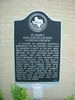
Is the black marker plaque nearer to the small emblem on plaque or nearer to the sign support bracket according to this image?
the small emblem on plaque

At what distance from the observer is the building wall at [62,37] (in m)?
5.61

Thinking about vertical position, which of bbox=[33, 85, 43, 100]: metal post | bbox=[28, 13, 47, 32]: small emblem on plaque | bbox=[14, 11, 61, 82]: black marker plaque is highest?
bbox=[28, 13, 47, 32]: small emblem on plaque

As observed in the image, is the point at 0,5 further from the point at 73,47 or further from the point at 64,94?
the point at 64,94

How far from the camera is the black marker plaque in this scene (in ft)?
18.6

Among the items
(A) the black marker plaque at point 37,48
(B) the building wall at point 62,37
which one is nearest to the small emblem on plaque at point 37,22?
(A) the black marker plaque at point 37,48

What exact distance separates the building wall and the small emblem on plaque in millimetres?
139

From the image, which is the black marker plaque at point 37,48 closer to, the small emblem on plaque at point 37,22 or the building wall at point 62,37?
the small emblem on plaque at point 37,22

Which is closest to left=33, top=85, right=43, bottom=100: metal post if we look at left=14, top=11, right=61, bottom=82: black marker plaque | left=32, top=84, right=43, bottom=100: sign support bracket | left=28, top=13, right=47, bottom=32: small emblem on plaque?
left=32, top=84, right=43, bottom=100: sign support bracket

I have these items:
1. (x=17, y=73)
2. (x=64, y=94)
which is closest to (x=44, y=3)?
(x=17, y=73)

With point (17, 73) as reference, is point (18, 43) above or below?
above

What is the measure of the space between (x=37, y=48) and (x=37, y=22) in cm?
56

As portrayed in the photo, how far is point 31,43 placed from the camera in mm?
5688

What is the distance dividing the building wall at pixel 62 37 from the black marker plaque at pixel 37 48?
0.36 ft

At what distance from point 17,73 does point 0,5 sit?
151 cm
